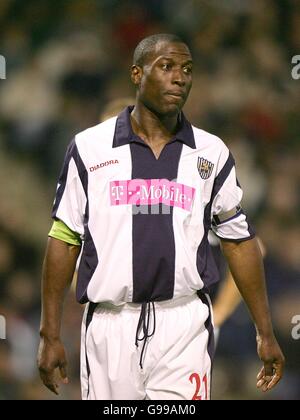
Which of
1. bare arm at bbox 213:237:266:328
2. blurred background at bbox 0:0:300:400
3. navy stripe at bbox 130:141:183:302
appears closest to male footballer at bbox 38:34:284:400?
navy stripe at bbox 130:141:183:302

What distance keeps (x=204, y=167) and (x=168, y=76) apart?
0.28 meters

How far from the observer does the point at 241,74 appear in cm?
417

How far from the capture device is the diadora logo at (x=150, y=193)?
2.86 m

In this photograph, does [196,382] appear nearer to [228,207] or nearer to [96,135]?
[228,207]

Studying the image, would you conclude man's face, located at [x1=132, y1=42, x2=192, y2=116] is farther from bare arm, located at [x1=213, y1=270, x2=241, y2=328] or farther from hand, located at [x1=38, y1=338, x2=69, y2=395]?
bare arm, located at [x1=213, y1=270, x2=241, y2=328]

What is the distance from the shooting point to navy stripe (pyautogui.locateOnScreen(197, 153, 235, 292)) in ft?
9.50

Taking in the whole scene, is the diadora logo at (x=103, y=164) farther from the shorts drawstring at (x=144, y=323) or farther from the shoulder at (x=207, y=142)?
the shorts drawstring at (x=144, y=323)

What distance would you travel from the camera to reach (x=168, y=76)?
2875 millimetres

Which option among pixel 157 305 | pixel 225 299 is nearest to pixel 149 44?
pixel 157 305

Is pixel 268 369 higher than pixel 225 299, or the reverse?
pixel 225 299

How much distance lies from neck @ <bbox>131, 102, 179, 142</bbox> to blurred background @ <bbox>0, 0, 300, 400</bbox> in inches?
43.5

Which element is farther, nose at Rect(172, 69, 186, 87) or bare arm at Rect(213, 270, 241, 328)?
bare arm at Rect(213, 270, 241, 328)

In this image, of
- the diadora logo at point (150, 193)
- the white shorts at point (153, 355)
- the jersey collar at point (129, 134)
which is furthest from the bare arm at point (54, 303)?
the jersey collar at point (129, 134)

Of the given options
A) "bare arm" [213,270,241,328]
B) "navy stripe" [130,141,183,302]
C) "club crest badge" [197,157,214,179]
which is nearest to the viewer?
"navy stripe" [130,141,183,302]
